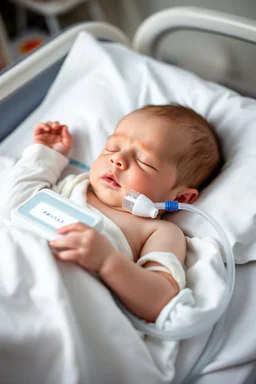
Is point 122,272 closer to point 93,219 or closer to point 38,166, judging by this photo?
point 93,219

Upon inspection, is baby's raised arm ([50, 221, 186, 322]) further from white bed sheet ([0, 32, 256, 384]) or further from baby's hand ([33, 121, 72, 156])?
baby's hand ([33, 121, 72, 156])

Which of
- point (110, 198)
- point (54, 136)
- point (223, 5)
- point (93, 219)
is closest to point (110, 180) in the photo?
point (110, 198)

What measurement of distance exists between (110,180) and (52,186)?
6.9 inches

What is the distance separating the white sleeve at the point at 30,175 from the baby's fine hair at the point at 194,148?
25 centimetres

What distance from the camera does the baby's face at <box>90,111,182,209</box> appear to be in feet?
3.44

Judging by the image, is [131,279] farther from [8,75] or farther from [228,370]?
[8,75]

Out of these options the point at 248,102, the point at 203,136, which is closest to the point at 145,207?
the point at 203,136

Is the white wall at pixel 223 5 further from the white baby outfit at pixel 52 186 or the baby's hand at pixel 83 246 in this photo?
the baby's hand at pixel 83 246

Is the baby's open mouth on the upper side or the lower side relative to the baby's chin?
upper

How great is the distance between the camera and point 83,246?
2.83 ft

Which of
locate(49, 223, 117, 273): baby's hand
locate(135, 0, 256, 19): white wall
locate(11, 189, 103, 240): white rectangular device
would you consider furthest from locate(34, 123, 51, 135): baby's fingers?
locate(135, 0, 256, 19): white wall

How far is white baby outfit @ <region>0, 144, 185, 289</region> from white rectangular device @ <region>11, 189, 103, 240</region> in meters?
0.09

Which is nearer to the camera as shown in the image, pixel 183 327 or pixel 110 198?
pixel 183 327

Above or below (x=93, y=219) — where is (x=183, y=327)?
below
